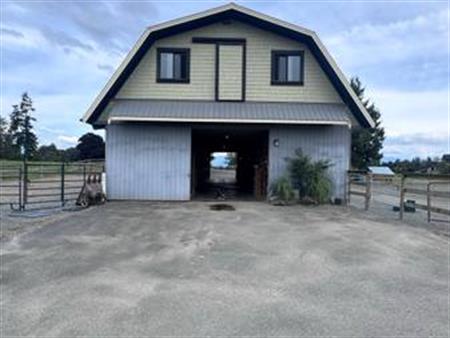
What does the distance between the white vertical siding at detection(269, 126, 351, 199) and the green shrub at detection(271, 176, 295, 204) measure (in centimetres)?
57

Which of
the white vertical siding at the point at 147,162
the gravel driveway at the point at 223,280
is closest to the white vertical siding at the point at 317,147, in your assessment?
the white vertical siding at the point at 147,162

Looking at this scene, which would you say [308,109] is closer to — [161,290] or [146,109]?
[146,109]

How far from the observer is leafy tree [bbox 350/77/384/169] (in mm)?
44344

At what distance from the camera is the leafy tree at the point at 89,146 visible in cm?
5825

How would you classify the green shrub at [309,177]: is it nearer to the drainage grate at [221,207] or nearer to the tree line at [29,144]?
the drainage grate at [221,207]

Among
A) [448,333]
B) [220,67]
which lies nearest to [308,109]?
[220,67]

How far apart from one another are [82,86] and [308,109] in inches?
506

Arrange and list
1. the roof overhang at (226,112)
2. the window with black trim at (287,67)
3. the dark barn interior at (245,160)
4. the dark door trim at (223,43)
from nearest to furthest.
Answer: the roof overhang at (226,112), the dark door trim at (223,43), the window with black trim at (287,67), the dark barn interior at (245,160)

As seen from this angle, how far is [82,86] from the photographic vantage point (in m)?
23.2

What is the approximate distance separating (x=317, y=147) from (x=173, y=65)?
567cm

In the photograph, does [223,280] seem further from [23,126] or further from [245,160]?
[23,126]

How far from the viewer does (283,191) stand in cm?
1517

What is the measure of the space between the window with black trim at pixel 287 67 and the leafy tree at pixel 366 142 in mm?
29415

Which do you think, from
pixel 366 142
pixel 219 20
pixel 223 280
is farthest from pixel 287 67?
pixel 366 142
